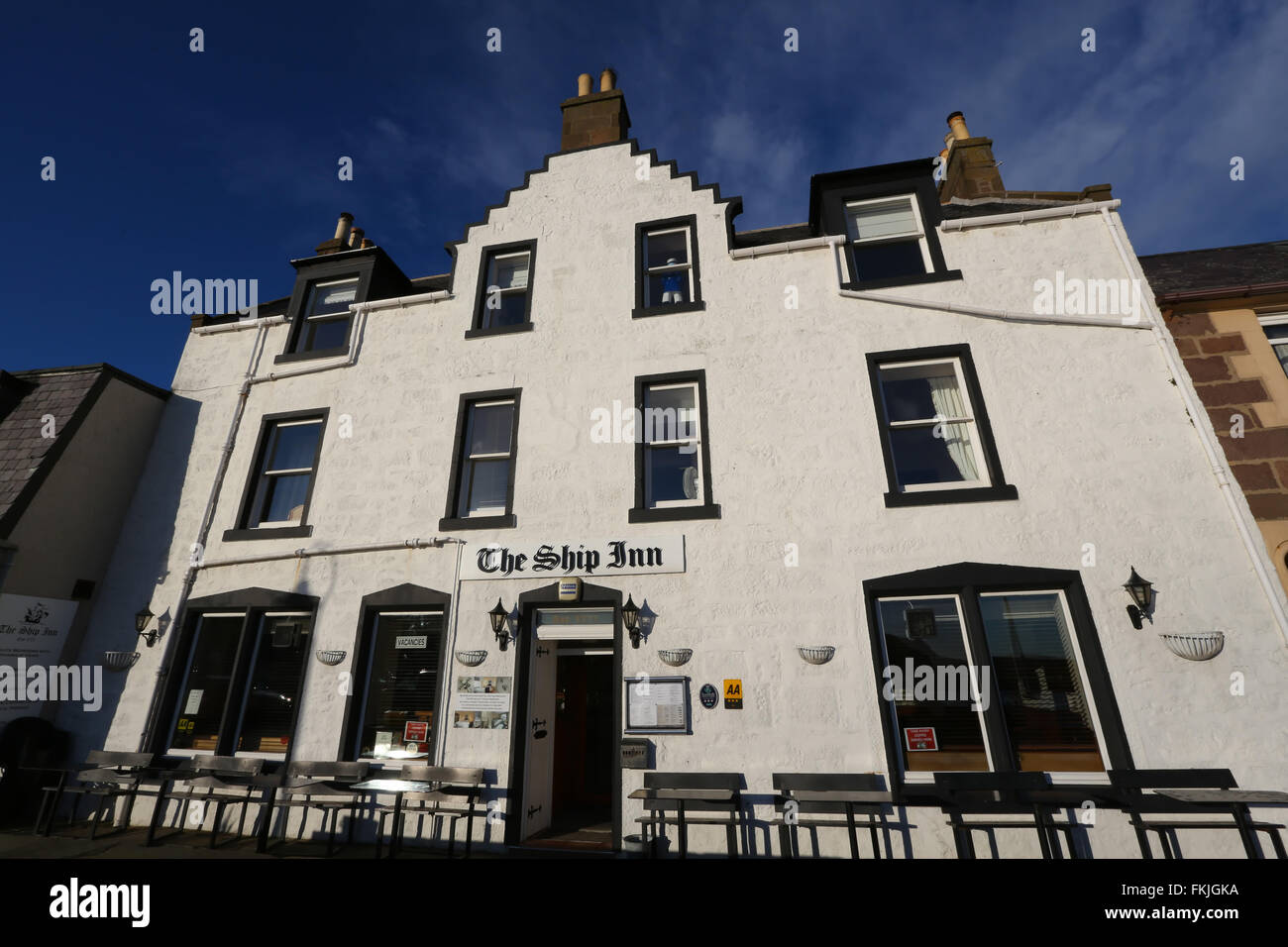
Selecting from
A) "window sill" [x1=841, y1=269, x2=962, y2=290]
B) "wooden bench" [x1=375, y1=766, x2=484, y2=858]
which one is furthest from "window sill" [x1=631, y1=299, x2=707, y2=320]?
"wooden bench" [x1=375, y1=766, x2=484, y2=858]

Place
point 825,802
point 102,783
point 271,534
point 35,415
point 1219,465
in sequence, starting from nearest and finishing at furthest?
1. point 825,802
2. point 1219,465
3. point 102,783
4. point 271,534
5. point 35,415

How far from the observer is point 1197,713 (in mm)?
5785

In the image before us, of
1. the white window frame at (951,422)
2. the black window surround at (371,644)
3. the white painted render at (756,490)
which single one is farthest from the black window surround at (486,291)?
the white window frame at (951,422)

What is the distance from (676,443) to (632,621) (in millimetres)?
2739

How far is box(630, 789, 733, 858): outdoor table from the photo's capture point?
5.58 metres

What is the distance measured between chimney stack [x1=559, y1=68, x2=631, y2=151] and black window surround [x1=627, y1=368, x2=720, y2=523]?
5739 mm

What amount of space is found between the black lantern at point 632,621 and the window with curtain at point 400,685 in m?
2.75

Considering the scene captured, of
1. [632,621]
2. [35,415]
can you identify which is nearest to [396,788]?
[632,621]

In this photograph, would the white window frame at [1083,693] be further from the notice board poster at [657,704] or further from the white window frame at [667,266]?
the white window frame at [667,266]

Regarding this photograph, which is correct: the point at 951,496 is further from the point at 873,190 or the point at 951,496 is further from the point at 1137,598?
the point at 873,190

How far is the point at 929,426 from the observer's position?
768 centimetres

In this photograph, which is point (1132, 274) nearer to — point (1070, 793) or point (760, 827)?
point (1070, 793)
